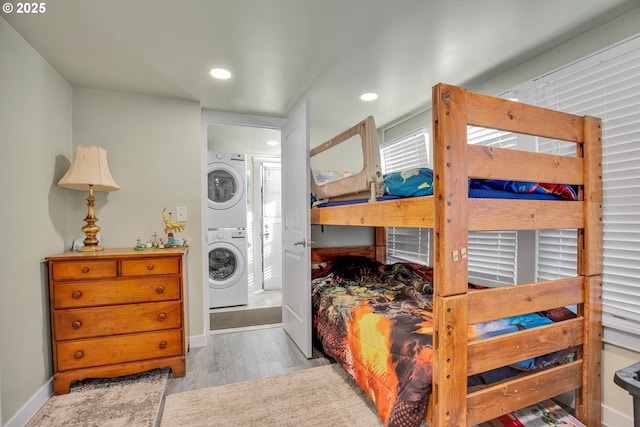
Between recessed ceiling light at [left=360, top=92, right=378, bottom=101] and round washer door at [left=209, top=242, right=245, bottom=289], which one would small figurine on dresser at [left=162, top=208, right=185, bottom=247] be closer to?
round washer door at [left=209, top=242, right=245, bottom=289]

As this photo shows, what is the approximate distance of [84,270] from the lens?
202 centimetres

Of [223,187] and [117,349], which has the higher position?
[223,187]

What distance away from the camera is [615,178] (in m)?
1.65

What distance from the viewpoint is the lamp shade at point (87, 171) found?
2096 millimetres

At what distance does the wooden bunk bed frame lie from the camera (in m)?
1.20

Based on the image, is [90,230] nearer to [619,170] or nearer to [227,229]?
[227,229]

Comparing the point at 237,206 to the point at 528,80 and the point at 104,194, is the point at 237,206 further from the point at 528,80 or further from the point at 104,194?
the point at 528,80

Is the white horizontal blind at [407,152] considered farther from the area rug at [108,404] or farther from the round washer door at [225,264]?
the area rug at [108,404]

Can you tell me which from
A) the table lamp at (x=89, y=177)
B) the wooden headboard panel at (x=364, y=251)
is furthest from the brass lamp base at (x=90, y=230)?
the wooden headboard panel at (x=364, y=251)

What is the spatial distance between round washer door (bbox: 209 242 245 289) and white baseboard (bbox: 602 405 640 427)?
11.8 ft

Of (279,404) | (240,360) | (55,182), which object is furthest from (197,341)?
(55,182)

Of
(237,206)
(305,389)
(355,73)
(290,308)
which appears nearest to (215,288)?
(237,206)

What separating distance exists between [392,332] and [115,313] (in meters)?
1.85

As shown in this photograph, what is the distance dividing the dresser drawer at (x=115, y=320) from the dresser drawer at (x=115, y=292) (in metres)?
0.04
